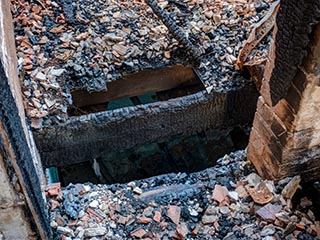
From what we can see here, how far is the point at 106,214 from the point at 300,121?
108cm

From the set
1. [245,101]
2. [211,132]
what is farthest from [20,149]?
[211,132]

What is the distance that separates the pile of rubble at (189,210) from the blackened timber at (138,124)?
42 centimetres

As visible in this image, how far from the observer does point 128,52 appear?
3211mm

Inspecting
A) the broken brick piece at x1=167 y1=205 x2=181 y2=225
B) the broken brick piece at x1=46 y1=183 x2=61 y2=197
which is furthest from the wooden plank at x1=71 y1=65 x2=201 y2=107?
the broken brick piece at x1=167 y1=205 x2=181 y2=225

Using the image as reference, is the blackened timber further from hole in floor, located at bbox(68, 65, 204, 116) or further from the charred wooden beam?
the charred wooden beam

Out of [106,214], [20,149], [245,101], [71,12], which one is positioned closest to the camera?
[20,149]

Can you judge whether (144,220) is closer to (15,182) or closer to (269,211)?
(269,211)

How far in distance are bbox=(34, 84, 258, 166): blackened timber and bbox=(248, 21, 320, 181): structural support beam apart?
21.6 inches

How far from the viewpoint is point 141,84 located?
3.42m

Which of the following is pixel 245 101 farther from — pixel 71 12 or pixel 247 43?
pixel 71 12

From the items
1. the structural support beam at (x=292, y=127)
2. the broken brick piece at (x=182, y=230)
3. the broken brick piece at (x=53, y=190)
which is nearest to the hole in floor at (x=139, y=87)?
the broken brick piece at (x=53, y=190)

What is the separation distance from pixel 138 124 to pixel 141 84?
0.47 m

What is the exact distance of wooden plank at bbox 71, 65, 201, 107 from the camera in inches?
131

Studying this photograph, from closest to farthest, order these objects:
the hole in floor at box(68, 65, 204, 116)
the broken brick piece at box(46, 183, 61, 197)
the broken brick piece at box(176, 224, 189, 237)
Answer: the broken brick piece at box(176, 224, 189, 237), the broken brick piece at box(46, 183, 61, 197), the hole in floor at box(68, 65, 204, 116)
